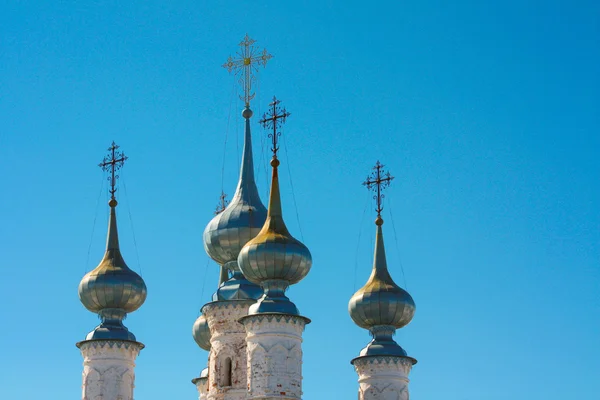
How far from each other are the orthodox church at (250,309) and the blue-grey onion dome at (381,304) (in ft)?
0.09

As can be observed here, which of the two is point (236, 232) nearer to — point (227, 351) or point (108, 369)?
point (227, 351)

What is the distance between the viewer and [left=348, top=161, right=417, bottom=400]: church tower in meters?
43.9

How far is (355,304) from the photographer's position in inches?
1757

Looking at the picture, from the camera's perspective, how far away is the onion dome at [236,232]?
43.2 meters

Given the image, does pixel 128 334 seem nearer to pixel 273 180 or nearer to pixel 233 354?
pixel 233 354

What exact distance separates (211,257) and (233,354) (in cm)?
346

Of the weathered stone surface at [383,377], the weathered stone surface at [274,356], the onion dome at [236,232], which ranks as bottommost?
the weathered stone surface at [274,356]

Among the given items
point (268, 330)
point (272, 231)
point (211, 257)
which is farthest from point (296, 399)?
point (211, 257)

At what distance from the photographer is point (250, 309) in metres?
39.8

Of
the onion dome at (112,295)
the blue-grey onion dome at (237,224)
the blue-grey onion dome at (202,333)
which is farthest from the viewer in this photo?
the blue-grey onion dome at (202,333)

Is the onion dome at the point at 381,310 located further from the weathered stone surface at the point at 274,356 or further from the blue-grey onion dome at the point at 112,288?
the blue-grey onion dome at the point at 112,288

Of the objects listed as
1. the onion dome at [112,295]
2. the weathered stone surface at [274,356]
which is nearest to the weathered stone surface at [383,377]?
the weathered stone surface at [274,356]

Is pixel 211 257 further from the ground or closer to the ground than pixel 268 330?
further from the ground

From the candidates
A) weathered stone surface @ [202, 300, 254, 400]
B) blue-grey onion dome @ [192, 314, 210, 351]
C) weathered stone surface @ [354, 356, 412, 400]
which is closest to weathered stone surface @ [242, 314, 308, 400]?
weathered stone surface @ [202, 300, 254, 400]
